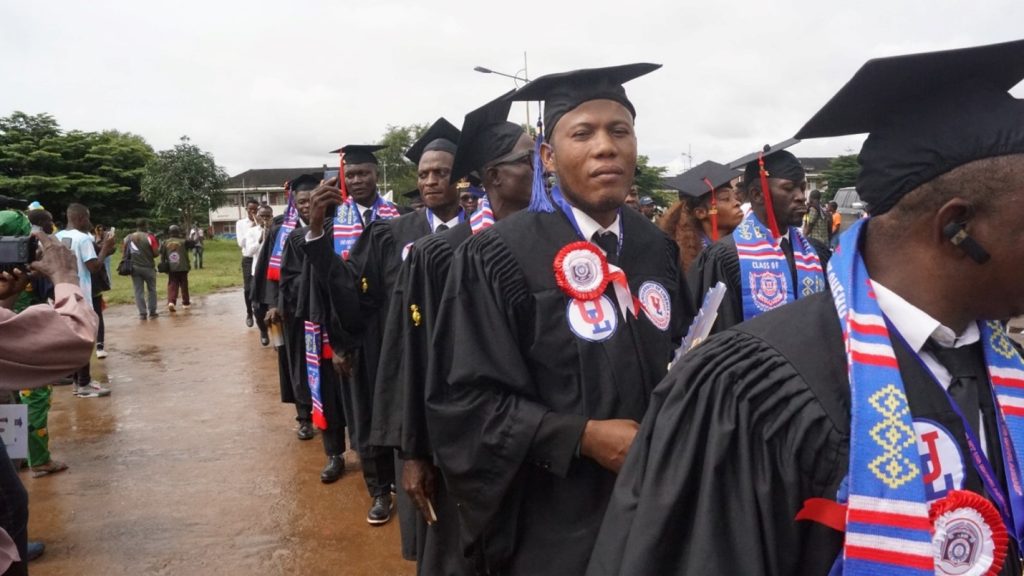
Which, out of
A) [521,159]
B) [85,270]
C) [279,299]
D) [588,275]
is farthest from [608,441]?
[85,270]

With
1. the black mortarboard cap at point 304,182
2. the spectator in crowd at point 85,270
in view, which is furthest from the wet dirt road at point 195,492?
the black mortarboard cap at point 304,182

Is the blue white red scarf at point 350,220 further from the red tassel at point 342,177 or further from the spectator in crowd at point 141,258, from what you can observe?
the spectator in crowd at point 141,258

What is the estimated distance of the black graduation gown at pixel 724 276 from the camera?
4.00 meters

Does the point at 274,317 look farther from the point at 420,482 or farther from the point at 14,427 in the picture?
the point at 420,482

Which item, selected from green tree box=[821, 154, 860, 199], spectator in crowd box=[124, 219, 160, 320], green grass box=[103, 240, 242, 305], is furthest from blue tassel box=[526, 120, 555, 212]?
green tree box=[821, 154, 860, 199]

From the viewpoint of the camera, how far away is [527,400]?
6.91 ft

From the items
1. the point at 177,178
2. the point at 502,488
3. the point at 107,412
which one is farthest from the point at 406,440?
the point at 177,178

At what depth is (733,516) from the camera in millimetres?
1142

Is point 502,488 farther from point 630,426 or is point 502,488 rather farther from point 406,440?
point 406,440

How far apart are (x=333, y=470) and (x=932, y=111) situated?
16.0 ft

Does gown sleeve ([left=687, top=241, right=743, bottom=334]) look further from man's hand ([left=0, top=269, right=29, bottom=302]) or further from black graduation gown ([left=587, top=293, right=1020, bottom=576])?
man's hand ([left=0, top=269, right=29, bottom=302])

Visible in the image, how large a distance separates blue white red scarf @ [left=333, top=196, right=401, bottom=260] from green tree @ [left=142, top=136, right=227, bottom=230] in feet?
123

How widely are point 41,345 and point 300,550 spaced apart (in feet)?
7.47

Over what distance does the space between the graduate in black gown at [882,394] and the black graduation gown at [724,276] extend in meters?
2.69
